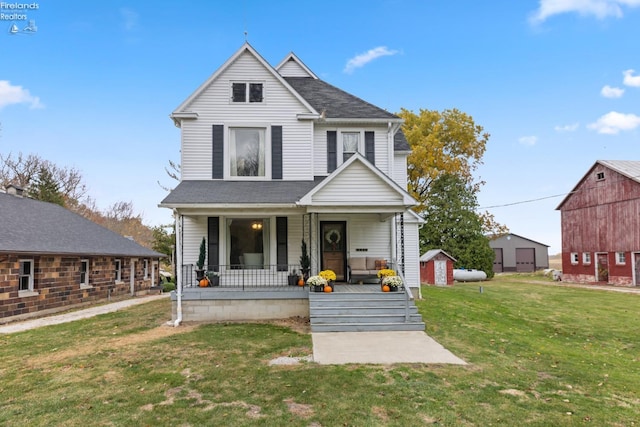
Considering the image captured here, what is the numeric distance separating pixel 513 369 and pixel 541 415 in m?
2.04

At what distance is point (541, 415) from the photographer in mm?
4621

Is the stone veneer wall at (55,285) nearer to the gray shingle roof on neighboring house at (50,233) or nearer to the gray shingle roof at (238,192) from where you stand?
the gray shingle roof on neighboring house at (50,233)

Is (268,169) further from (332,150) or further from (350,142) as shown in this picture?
(350,142)

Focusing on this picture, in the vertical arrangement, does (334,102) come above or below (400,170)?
above

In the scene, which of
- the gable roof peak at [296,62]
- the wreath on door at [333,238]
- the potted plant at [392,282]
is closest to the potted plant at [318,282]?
the potted plant at [392,282]

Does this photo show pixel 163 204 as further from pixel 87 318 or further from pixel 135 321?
pixel 87 318

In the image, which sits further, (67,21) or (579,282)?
(579,282)

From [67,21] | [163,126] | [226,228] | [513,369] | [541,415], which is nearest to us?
[541,415]

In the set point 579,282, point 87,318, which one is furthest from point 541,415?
point 579,282

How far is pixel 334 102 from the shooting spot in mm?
14617

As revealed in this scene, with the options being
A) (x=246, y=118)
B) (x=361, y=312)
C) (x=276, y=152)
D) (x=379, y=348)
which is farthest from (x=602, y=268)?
(x=246, y=118)

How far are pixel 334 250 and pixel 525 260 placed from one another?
36921mm

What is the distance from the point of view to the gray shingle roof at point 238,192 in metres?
10.9

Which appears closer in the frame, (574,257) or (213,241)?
(213,241)
